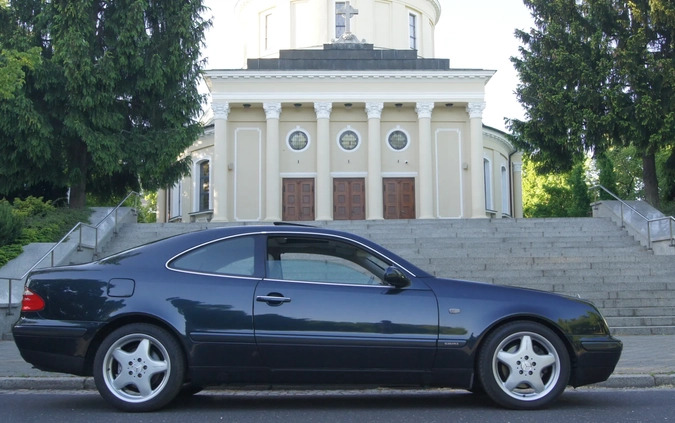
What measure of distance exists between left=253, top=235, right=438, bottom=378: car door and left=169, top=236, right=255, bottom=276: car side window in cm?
28

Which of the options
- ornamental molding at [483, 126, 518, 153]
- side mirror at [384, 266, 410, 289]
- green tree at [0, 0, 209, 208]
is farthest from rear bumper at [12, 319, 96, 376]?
ornamental molding at [483, 126, 518, 153]

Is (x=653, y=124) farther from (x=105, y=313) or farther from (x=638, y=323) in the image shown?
(x=105, y=313)

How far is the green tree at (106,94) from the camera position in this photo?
2416 centimetres

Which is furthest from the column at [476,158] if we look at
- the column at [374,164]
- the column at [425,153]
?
the column at [374,164]

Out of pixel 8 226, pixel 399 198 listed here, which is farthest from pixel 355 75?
pixel 8 226

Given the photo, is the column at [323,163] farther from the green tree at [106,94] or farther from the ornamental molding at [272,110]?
the green tree at [106,94]

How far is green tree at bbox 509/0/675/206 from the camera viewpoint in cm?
2719

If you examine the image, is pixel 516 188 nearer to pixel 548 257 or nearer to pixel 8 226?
pixel 548 257

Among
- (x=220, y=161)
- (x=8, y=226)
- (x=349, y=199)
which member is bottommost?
(x=8, y=226)

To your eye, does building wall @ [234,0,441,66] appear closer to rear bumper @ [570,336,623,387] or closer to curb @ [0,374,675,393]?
curb @ [0,374,675,393]

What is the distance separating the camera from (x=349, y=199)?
121 feet

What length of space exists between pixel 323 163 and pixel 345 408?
1152 inches

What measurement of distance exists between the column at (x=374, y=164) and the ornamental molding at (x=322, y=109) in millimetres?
1765

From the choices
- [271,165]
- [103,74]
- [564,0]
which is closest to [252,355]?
[103,74]
